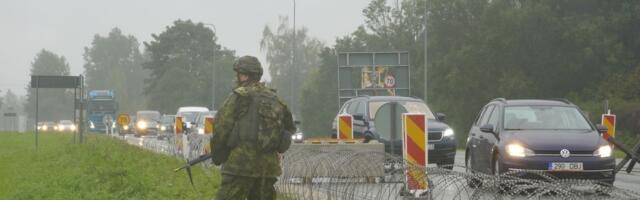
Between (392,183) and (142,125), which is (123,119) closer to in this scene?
(142,125)

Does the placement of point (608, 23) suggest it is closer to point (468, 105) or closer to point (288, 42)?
point (468, 105)


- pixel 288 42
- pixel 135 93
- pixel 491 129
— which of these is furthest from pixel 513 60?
pixel 135 93

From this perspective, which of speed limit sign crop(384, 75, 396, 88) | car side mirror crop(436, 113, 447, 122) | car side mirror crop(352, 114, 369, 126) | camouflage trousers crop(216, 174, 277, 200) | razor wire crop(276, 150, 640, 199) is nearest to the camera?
razor wire crop(276, 150, 640, 199)

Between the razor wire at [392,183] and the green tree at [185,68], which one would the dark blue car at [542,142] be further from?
the green tree at [185,68]

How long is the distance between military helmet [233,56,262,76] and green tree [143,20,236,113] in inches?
3858

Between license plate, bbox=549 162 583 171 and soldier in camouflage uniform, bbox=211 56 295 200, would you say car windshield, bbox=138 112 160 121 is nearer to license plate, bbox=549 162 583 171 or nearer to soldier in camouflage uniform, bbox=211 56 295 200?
license plate, bbox=549 162 583 171

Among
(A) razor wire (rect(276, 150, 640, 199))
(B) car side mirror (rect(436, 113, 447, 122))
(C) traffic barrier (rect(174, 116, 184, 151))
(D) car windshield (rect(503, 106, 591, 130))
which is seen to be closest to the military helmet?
(A) razor wire (rect(276, 150, 640, 199))

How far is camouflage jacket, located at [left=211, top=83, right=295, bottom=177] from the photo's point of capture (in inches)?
281

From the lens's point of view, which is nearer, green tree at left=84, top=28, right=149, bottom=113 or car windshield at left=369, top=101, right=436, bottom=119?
car windshield at left=369, top=101, right=436, bottom=119

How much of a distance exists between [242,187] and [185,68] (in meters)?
104

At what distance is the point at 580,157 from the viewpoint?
13.6 metres

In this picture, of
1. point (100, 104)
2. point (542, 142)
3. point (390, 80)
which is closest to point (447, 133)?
point (542, 142)

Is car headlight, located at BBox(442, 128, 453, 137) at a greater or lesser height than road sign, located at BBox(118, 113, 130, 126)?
lesser

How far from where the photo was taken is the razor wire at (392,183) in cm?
604
